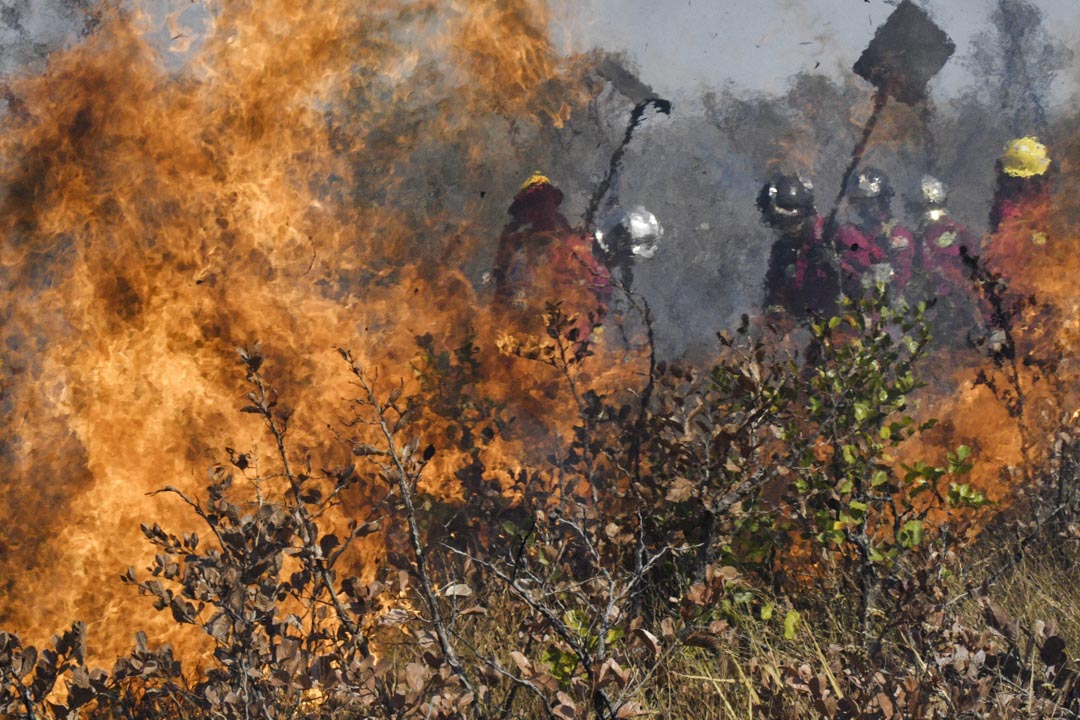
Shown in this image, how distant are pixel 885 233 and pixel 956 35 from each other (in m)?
1.53

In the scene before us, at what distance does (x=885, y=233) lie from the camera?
6594 millimetres

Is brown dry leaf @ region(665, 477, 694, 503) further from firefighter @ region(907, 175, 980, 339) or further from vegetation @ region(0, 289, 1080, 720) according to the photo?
firefighter @ region(907, 175, 980, 339)

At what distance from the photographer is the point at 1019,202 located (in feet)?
21.6

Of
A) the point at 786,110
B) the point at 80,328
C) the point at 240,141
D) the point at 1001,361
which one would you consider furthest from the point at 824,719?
the point at 786,110

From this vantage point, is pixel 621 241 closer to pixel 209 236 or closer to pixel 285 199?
pixel 285 199

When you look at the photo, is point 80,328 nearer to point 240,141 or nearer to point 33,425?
point 33,425

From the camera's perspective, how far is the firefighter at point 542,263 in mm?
5715

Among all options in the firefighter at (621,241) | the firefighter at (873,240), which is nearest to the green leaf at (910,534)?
the firefighter at (621,241)

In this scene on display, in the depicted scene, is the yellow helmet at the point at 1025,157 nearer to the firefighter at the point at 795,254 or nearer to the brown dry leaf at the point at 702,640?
the firefighter at the point at 795,254

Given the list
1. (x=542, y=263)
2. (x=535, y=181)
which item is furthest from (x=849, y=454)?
(x=535, y=181)

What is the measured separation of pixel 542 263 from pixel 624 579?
120 inches

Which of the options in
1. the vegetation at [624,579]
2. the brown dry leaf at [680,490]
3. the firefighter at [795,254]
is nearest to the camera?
the vegetation at [624,579]

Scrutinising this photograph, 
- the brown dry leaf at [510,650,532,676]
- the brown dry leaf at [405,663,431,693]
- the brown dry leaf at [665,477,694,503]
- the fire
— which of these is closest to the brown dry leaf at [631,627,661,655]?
the brown dry leaf at [510,650,532,676]

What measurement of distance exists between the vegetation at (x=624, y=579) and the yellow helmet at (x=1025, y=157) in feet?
5.66
